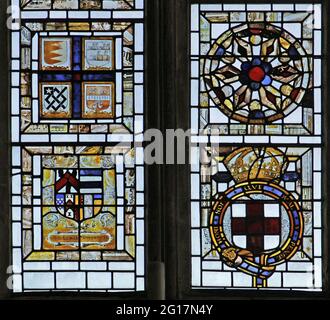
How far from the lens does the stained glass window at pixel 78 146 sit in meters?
6.19

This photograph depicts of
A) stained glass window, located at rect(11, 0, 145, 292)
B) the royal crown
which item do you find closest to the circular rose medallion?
the royal crown

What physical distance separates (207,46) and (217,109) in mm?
354

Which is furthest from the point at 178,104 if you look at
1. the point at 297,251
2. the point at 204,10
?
the point at 297,251

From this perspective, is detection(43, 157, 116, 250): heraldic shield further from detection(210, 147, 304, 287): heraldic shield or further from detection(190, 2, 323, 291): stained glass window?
detection(210, 147, 304, 287): heraldic shield

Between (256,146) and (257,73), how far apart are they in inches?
15.9

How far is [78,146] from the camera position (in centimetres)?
628

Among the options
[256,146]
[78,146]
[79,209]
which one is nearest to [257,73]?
[256,146]

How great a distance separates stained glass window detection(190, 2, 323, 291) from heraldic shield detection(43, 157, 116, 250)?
0.46 metres

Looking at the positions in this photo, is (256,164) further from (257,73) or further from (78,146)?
(78,146)

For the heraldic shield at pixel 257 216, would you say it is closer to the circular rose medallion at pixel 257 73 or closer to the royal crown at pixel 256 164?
the royal crown at pixel 256 164

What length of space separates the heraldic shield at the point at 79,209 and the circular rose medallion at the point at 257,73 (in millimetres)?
773

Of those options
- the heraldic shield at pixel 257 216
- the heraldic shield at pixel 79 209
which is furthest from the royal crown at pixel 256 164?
the heraldic shield at pixel 79 209

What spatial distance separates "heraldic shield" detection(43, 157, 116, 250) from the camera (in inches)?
244

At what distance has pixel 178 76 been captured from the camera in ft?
20.4
